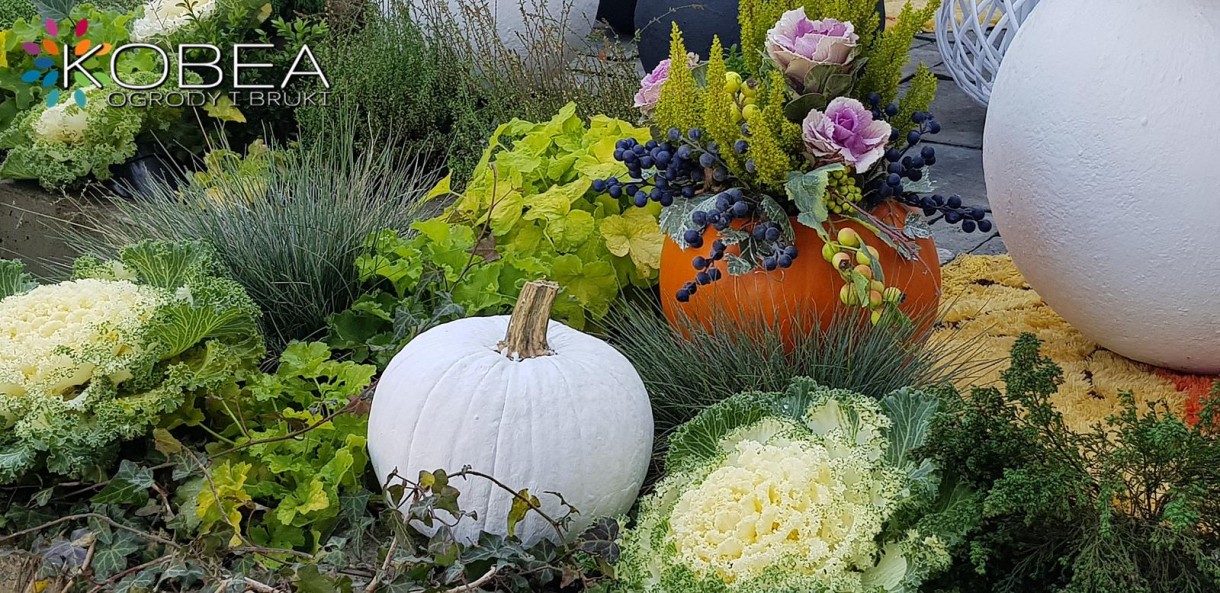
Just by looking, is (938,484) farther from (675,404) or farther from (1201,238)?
(1201,238)

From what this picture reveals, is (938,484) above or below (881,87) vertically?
below

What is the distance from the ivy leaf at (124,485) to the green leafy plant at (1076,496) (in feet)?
4.33

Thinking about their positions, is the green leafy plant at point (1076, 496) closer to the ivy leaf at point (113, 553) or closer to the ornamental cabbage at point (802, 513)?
the ornamental cabbage at point (802, 513)

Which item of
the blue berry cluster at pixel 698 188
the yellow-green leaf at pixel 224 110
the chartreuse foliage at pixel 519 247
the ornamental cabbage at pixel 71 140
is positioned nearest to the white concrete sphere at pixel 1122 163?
the blue berry cluster at pixel 698 188

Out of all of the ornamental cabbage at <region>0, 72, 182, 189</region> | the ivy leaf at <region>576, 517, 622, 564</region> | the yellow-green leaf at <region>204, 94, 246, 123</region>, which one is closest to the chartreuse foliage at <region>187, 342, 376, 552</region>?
the ivy leaf at <region>576, 517, 622, 564</region>

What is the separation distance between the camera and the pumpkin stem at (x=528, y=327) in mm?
1801

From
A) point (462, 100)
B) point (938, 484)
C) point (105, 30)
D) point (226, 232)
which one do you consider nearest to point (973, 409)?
point (938, 484)

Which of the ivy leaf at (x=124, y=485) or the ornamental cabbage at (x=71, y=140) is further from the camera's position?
the ornamental cabbage at (x=71, y=140)

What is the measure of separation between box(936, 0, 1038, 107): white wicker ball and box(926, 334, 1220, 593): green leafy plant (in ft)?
9.24

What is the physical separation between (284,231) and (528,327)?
3.12 feet

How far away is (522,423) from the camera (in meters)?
1.75

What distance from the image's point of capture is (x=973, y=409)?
1547mm

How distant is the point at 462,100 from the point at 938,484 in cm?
262

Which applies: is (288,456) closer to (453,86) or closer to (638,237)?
(638,237)
